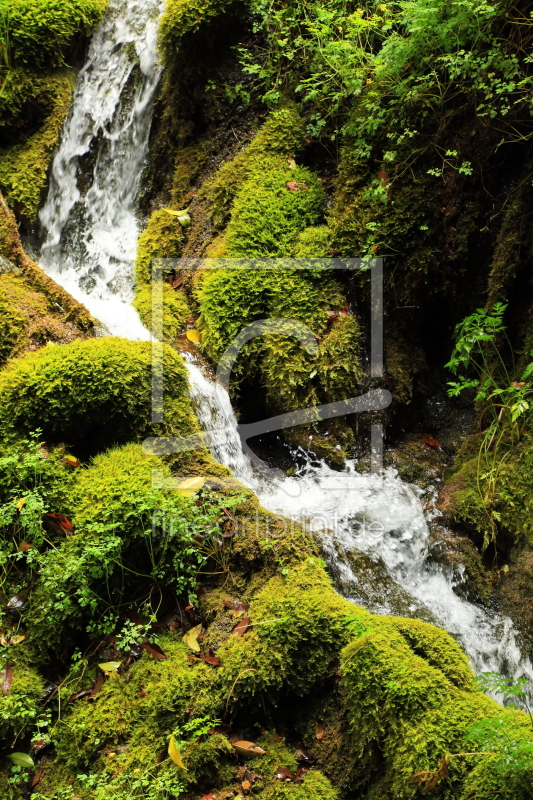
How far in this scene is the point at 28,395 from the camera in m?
3.79

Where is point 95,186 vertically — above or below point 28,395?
above

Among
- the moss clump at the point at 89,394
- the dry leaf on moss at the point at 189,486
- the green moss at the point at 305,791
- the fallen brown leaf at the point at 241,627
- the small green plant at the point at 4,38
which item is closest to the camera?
the green moss at the point at 305,791

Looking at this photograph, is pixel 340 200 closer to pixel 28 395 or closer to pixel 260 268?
pixel 260 268

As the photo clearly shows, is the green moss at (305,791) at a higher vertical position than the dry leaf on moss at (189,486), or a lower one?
lower

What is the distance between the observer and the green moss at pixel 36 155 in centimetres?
614

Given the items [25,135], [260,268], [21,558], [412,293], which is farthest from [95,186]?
[21,558]

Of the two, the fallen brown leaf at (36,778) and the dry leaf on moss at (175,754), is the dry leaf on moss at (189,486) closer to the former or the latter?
the dry leaf on moss at (175,754)

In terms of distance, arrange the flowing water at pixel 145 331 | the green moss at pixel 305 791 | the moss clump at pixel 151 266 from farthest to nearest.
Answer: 1. the moss clump at pixel 151 266
2. the flowing water at pixel 145 331
3. the green moss at pixel 305 791

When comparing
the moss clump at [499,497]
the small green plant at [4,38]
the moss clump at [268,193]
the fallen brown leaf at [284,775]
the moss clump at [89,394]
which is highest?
the small green plant at [4,38]

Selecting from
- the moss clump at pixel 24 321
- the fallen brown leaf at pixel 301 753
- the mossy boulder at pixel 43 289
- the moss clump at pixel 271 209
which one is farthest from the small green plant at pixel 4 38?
the fallen brown leaf at pixel 301 753

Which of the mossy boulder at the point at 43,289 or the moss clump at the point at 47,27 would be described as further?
the moss clump at the point at 47,27

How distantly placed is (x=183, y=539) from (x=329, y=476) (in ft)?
5.93

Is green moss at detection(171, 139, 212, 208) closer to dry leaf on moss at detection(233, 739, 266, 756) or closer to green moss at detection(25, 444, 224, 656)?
green moss at detection(25, 444, 224, 656)

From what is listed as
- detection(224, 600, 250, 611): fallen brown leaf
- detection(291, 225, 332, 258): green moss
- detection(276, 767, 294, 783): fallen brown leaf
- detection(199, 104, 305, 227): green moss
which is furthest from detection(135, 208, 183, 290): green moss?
detection(276, 767, 294, 783): fallen brown leaf
